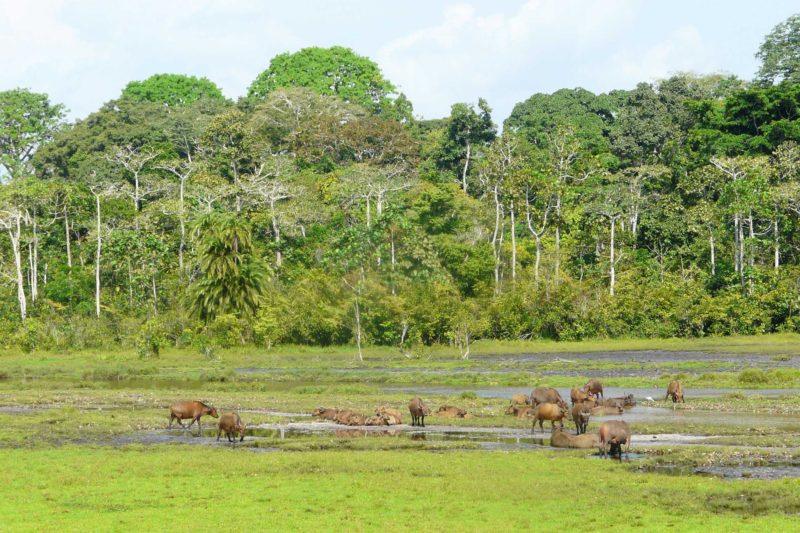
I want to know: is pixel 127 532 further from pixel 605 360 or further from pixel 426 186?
pixel 426 186

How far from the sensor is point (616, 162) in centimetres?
7888

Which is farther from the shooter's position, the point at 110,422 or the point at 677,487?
the point at 110,422

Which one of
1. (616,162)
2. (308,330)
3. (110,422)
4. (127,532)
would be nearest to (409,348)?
(308,330)

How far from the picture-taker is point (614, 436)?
24.0 metres

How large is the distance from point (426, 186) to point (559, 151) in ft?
41.9

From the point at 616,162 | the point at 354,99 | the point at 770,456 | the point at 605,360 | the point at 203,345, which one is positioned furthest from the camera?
the point at 354,99

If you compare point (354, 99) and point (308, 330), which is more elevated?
point (354, 99)

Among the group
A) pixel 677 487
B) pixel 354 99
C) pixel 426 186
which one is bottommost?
pixel 677 487

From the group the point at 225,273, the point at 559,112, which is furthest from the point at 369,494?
the point at 559,112

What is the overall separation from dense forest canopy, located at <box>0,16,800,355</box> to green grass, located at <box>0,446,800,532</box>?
3915cm

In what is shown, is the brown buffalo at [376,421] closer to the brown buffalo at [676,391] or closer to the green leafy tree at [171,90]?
the brown buffalo at [676,391]

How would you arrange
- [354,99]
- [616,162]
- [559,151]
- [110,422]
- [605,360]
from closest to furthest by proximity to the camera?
[110,422] → [605,360] → [559,151] → [616,162] → [354,99]

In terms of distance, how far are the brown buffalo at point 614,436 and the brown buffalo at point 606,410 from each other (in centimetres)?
765

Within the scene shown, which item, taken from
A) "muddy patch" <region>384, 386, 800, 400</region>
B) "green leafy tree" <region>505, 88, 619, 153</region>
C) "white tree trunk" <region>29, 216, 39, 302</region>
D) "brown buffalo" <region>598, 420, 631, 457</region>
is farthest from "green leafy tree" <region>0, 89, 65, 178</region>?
"brown buffalo" <region>598, 420, 631, 457</region>
